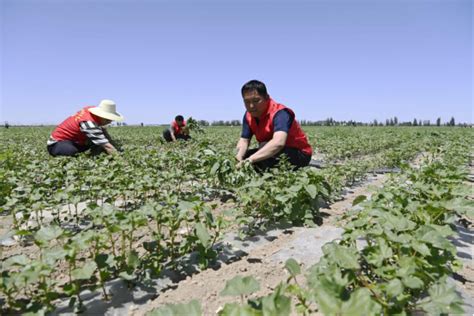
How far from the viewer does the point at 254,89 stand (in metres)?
3.78

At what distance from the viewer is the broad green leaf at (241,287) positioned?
1243 mm

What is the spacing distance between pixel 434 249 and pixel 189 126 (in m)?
8.65

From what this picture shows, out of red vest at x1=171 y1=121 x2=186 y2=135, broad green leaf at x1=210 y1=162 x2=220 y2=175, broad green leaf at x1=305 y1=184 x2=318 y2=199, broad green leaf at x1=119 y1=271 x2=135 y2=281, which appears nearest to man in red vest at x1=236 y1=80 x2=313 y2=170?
broad green leaf at x1=210 y1=162 x2=220 y2=175

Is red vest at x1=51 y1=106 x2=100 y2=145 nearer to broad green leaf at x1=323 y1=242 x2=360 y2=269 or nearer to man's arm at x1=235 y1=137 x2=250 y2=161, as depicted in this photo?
man's arm at x1=235 y1=137 x2=250 y2=161

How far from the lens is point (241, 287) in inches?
49.7

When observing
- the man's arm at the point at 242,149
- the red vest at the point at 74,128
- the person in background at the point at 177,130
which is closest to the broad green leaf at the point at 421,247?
the man's arm at the point at 242,149

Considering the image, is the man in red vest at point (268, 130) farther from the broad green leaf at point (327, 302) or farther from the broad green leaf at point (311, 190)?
the broad green leaf at point (327, 302)

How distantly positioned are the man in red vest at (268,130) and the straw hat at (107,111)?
220 cm

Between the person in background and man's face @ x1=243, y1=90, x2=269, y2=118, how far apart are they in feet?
17.9

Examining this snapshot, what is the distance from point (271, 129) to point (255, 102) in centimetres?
44

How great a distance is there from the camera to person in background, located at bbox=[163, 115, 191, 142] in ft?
30.1

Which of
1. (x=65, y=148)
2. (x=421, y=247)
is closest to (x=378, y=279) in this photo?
(x=421, y=247)

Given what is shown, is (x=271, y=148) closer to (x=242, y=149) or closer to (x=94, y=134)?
(x=242, y=149)

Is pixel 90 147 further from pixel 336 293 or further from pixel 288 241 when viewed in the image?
pixel 336 293
